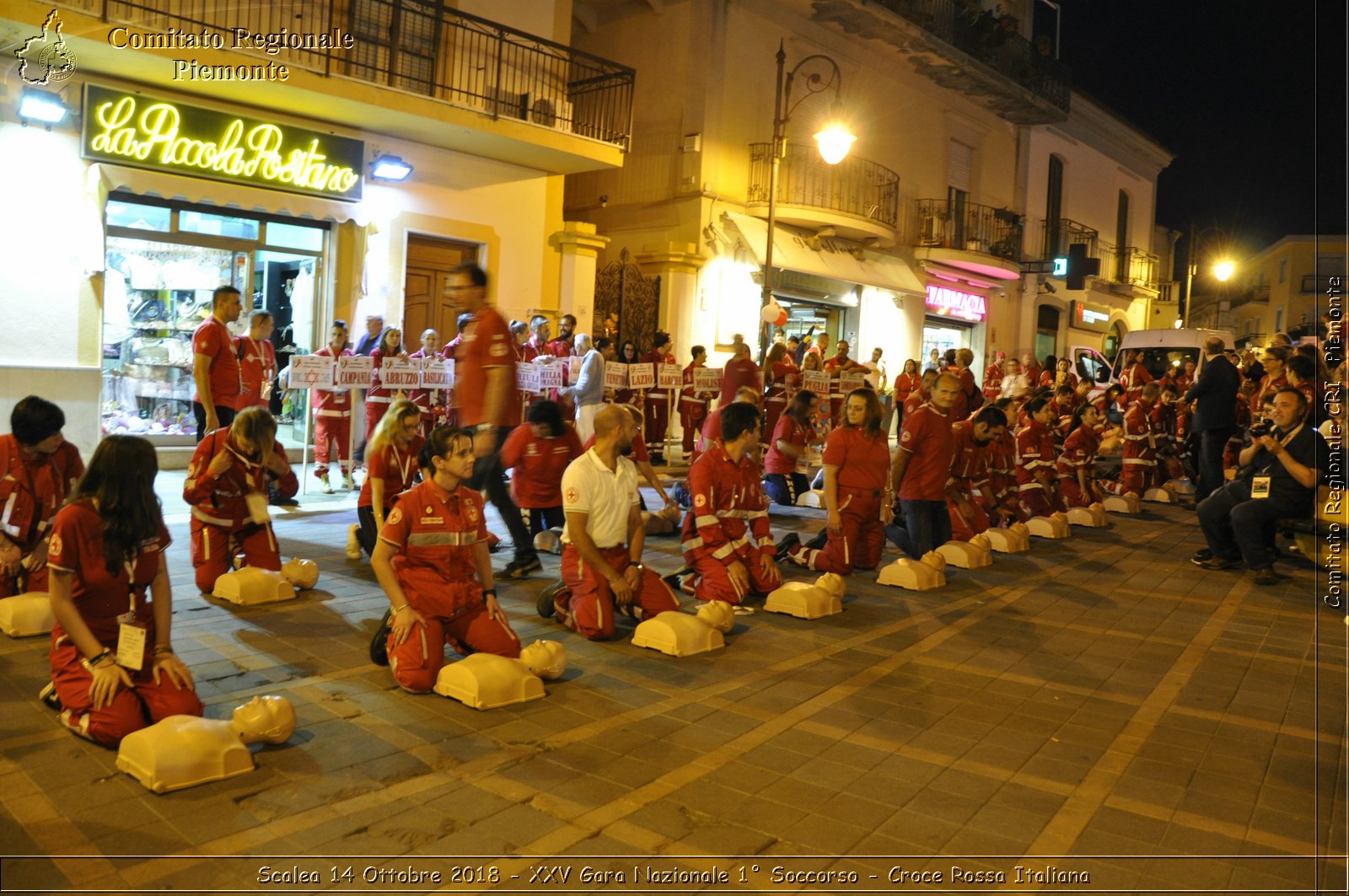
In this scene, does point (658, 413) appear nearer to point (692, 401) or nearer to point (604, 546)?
point (692, 401)

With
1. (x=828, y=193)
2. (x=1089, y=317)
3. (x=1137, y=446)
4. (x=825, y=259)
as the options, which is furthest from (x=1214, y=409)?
(x=1089, y=317)

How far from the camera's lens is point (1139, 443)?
15461 mm

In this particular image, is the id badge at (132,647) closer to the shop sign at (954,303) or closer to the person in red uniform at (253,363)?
the person in red uniform at (253,363)

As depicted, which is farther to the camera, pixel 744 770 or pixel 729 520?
pixel 729 520

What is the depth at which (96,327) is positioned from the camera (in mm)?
12305

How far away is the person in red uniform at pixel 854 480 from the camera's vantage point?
28.3ft

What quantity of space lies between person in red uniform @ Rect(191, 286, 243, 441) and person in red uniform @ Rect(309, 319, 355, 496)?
2.33 m

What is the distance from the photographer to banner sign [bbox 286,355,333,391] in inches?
428

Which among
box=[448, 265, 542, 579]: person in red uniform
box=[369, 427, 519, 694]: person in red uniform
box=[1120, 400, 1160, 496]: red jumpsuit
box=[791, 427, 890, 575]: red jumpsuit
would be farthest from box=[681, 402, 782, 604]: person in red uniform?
box=[1120, 400, 1160, 496]: red jumpsuit

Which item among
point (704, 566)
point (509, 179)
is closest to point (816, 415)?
point (509, 179)

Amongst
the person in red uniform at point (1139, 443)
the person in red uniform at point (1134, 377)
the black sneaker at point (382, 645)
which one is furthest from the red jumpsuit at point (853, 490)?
the person in red uniform at point (1134, 377)

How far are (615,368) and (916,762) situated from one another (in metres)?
10.5

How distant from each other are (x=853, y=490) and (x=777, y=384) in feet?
25.3

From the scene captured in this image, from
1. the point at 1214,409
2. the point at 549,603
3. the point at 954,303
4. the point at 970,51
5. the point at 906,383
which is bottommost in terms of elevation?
the point at 549,603
